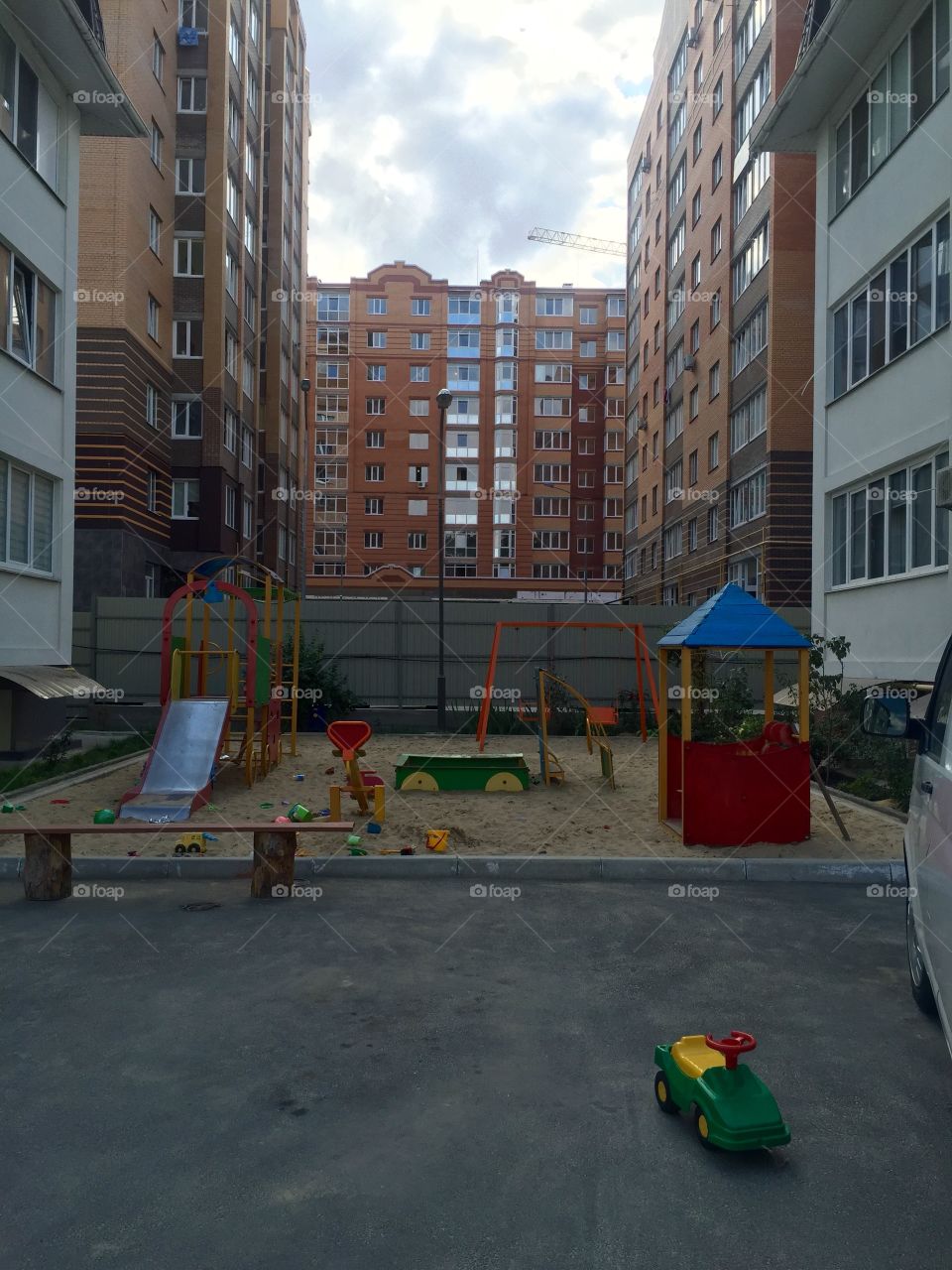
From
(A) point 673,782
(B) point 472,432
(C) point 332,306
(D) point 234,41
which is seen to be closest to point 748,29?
(D) point 234,41

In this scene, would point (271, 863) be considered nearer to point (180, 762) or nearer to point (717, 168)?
point (180, 762)

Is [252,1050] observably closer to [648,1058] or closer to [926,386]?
[648,1058]

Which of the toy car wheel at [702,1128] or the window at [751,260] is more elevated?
the window at [751,260]

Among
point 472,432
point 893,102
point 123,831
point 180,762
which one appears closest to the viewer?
point 123,831

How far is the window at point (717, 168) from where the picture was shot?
111ft

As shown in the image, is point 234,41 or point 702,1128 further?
point 234,41

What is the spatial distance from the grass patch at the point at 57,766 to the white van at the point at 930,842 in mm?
10545

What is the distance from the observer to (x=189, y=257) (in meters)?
31.8

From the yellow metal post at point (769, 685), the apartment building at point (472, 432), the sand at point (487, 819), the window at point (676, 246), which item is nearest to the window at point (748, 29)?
the window at point (676, 246)

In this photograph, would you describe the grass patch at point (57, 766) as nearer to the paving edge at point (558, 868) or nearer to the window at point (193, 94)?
the paving edge at point (558, 868)

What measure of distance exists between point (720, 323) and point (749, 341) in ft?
10.9

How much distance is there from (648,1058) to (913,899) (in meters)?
1.59

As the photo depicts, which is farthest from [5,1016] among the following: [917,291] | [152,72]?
[152,72]

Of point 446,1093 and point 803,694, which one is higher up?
point 803,694
